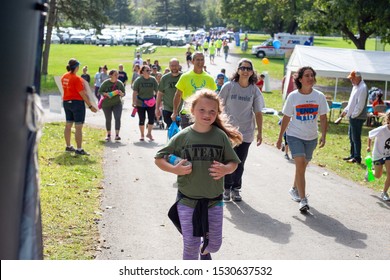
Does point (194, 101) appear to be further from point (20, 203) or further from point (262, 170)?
point (262, 170)

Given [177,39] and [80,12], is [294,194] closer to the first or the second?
[80,12]

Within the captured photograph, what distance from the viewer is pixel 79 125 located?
A: 43.5ft

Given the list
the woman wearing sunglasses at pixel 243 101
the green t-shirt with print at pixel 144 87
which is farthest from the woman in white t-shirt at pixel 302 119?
the green t-shirt with print at pixel 144 87

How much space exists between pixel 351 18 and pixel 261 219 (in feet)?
84.4

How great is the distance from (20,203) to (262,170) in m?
10.0

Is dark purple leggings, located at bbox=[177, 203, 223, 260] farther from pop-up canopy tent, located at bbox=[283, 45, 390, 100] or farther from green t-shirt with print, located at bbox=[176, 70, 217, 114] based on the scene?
pop-up canopy tent, located at bbox=[283, 45, 390, 100]

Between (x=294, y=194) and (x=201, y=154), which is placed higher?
(x=201, y=154)

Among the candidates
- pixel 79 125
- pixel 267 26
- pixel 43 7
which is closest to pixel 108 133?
pixel 79 125

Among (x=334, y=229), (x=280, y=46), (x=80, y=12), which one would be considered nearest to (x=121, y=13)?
(x=280, y=46)

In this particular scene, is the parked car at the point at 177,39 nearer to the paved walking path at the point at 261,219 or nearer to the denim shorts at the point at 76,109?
the denim shorts at the point at 76,109

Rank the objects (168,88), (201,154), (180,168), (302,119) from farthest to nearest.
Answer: (168,88)
(302,119)
(201,154)
(180,168)

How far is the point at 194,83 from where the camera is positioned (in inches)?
400

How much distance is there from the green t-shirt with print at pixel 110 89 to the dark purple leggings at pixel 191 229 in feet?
34.7

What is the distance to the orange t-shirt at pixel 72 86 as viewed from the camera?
12.9 metres
